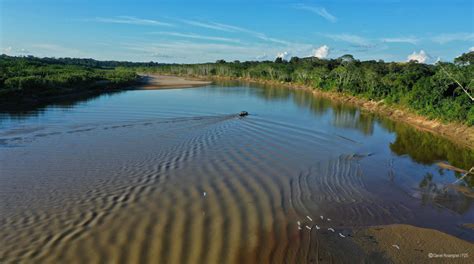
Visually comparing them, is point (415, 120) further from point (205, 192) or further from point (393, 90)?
point (205, 192)

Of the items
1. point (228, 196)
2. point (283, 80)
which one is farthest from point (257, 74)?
point (228, 196)

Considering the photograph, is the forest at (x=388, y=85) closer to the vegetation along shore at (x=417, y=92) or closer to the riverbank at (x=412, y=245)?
the vegetation along shore at (x=417, y=92)

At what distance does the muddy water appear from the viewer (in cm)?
855

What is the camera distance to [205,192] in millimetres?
12227

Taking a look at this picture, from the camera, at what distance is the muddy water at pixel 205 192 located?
28.0ft

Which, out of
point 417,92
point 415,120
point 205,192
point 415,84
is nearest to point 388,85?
point 415,84

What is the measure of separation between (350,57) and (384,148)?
50.3 m

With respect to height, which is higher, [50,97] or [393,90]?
[393,90]

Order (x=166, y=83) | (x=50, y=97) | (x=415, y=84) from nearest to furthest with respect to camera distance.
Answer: (x=415, y=84)
(x=50, y=97)
(x=166, y=83)

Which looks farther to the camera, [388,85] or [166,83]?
[166,83]

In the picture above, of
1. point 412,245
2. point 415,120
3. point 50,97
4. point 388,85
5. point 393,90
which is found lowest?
point 412,245

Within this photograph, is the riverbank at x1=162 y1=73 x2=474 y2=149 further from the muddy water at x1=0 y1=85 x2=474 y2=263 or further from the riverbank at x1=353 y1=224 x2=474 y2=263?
the riverbank at x1=353 y1=224 x2=474 y2=263

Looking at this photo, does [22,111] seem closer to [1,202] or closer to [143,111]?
[143,111]

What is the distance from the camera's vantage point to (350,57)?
68438 millimetres
